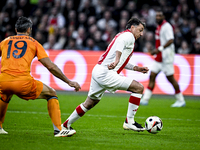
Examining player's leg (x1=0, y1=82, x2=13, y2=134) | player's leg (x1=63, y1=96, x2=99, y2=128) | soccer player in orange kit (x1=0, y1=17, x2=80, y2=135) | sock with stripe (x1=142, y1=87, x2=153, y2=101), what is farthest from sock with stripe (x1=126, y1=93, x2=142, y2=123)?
sock with stripe (x1=142, y1=87, x2=153, y2=101)

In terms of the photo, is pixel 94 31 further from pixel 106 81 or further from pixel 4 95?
pixel 4 95

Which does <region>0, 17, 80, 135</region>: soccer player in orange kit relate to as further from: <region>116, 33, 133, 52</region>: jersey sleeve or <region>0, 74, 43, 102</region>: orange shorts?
<region>116, 33, 133, 52</region>: jersey sleeve

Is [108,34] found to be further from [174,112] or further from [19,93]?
[19,93]

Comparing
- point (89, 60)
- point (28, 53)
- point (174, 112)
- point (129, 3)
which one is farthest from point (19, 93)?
point (129, 3)

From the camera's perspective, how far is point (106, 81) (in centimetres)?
598

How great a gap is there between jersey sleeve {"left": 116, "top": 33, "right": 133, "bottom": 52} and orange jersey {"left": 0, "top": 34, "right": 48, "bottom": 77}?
1295 millimetres

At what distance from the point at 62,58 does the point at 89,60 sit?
1059 millimetres

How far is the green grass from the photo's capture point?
4.99 metres

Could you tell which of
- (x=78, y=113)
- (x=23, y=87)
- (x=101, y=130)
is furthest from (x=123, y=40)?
(x=23, y=87)

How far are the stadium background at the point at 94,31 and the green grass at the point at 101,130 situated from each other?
2.71 m

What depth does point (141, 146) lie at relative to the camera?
502 cm

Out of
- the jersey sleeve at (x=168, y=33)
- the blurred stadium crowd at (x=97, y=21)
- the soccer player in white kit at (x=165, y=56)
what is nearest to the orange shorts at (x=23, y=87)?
the soccer player in white kit at (x=165, y=56)

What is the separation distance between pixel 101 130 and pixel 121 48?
161 cm

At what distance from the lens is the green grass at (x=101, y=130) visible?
4.99 metres
